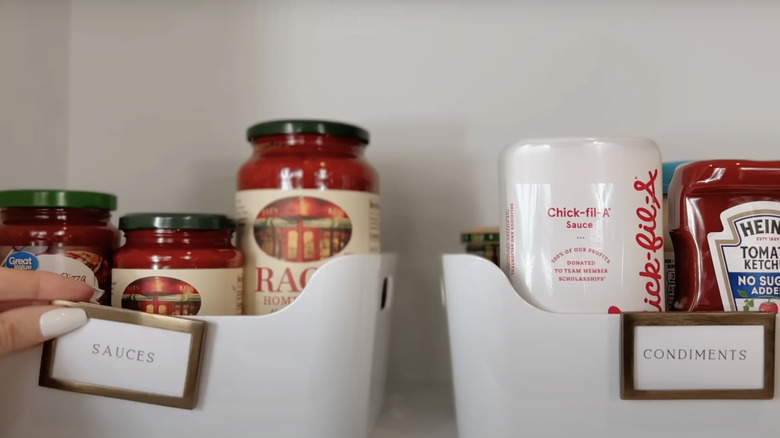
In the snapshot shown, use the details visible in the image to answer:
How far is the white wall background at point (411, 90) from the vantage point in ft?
2.80

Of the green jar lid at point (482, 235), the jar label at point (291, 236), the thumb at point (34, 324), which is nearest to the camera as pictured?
the thumb at point (34, 324)

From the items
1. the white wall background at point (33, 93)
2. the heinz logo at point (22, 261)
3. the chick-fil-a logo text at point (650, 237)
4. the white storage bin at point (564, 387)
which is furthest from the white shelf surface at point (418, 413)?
the white wall background at point (33, 93)

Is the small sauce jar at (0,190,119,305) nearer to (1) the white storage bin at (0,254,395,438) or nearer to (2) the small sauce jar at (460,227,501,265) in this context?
(1) the white storage bin at (0,254,395,438)

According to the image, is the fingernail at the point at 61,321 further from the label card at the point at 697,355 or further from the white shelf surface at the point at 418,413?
the label card at the point at 697,355

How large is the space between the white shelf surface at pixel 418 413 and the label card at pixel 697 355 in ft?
0.77

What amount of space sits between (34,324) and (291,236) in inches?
9.2

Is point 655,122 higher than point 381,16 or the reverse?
the reverse

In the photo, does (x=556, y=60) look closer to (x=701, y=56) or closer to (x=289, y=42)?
(x=701, y=56)

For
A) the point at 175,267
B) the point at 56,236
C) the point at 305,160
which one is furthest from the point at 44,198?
the point at 305,160

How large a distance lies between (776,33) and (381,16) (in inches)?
21.4

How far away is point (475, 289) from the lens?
21.5 inches

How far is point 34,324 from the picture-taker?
1.68ft

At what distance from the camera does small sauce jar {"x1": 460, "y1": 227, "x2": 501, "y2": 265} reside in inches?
28.9

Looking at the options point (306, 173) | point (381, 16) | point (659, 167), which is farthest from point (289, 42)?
point (659, 167)
